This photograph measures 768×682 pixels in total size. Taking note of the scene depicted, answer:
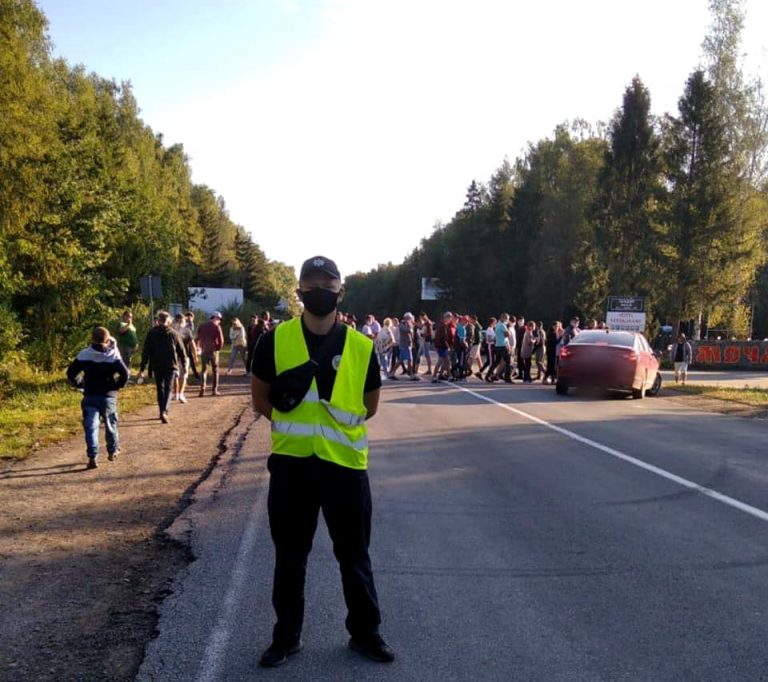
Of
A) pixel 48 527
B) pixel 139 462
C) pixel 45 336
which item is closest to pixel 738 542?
pixel 48 527

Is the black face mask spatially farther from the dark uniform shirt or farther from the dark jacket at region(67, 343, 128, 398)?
the dark jacket at region(67, 343, 128, 398)

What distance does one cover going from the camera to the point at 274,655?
3.92m

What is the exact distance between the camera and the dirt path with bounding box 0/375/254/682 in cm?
416

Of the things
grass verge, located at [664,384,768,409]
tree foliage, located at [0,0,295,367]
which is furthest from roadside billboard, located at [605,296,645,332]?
tree foliage, located at [0,0,295,367]

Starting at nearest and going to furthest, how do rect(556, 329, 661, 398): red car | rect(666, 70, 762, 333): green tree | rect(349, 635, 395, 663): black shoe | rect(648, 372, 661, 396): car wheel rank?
rect(349, 635, 395, 663): black shoe, rect(556, 329, 661, 398): red car, rect(648, 372, 661, 396): car wheel, rect(666, 70, 762, 333): green tree

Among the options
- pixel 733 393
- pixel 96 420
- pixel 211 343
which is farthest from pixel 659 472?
pixel 733 393

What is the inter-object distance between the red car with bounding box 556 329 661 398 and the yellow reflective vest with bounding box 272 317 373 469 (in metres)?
15.4

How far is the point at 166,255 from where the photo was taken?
132 ft

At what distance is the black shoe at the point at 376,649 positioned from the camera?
398 cm

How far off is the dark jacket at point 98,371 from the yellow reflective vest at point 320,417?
6.25 metres

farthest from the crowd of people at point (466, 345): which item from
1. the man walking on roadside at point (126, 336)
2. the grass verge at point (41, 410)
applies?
the grass verge at point (41, 410)

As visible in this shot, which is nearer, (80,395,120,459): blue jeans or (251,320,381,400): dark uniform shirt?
(251,320,381,400): dark uniform shirt

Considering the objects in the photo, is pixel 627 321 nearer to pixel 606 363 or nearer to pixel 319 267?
pixel 606 363

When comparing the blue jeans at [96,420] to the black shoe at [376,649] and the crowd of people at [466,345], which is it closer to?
the black shoe at [376,649]
